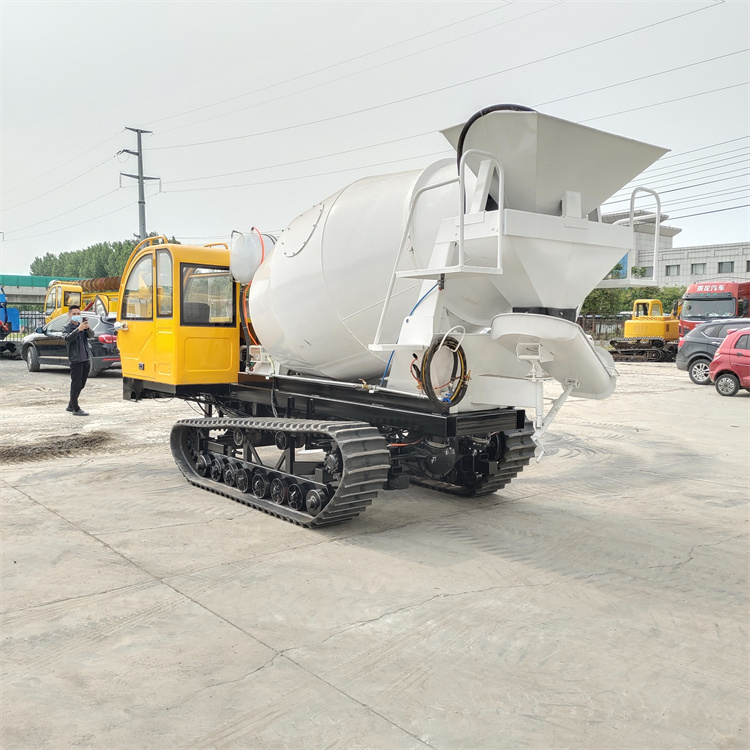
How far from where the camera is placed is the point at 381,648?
154 inches

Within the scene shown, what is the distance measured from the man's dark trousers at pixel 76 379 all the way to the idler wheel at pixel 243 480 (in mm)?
6393

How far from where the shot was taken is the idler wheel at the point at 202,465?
7.64m

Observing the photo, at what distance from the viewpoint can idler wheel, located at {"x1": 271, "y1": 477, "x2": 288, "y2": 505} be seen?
21.4 feet

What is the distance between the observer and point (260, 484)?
681cm

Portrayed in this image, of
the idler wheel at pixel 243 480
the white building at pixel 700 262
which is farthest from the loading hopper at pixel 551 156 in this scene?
the white building at pixel 700 262

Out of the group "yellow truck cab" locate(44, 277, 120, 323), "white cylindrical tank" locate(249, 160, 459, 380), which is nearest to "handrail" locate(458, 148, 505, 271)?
"white cylindrical tank" locate(249, 160, 459, 380)

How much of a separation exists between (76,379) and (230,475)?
6.51 m

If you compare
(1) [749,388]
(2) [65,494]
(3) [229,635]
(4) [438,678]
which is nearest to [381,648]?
(4) [438,678]

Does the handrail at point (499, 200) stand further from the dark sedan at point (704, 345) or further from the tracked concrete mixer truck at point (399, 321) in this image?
the dark sedan at point (704, 345)

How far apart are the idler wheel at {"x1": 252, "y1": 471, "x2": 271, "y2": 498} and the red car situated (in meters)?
12.9

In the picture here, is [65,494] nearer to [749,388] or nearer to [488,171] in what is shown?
[488,171]

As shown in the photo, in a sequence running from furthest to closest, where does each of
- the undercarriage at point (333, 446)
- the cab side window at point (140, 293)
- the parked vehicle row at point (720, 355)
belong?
the parked vehicle row at point (720, 355)
the cab side window at point (140, 293)
the undercarriage at point (333, 446)

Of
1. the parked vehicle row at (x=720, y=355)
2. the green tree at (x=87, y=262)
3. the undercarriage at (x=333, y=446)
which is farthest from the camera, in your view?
the green tree at (x=87, y=262)

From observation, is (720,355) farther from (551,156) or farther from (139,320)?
→ (551,156)
